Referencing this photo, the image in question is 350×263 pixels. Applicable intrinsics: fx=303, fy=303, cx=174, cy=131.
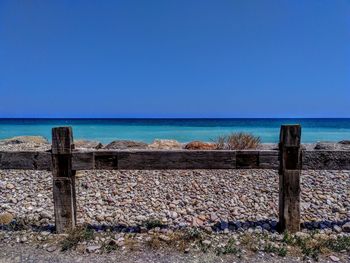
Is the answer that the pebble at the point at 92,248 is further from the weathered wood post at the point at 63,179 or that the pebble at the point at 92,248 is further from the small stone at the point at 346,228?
the small stone at the point at 346,228

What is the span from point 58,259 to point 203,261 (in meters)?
1.65

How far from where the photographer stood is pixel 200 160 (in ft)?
13.9

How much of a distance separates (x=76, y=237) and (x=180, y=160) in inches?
66.5

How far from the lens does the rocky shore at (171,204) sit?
4.24 m

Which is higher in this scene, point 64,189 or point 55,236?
point 64,189

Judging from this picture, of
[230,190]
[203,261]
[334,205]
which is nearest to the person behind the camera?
[203,261]

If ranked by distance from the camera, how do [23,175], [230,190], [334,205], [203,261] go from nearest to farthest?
1. [203,261]
2. [334,205]
3. [230,190]
4. [23,175]

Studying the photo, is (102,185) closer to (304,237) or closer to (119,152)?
(119,152)

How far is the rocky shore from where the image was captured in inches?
167

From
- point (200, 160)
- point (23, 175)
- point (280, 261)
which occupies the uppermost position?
point (200, 160)

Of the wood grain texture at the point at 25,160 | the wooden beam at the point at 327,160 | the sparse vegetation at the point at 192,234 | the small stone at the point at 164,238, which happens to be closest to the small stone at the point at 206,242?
the sparse vegetation at the point at 192,234

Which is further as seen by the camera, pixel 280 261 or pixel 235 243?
pixel 235 243

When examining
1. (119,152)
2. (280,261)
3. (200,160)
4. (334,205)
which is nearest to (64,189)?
(119,152)

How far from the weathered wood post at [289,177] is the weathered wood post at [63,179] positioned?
2.87 m
